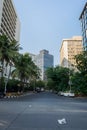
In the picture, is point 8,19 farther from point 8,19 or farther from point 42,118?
point 42,118

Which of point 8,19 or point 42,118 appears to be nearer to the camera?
point 42,118

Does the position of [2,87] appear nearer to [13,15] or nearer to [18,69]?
[18,69]

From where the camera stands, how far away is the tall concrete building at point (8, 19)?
94438 mm

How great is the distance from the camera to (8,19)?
→ 346 feet

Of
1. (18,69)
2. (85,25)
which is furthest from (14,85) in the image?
(85,25)

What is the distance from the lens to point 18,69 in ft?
226

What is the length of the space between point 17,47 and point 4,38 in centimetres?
500

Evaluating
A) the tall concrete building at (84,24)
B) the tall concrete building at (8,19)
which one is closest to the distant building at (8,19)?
the tall concrete building at (8,19)

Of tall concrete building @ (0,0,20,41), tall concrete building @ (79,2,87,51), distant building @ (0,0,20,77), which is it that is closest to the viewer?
tall concrete building @ (79,2,87,51)

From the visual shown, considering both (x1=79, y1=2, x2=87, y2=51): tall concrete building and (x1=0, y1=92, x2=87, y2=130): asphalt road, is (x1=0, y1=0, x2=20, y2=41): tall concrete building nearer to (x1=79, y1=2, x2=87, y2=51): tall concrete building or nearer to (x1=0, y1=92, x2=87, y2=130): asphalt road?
(x1=79, y1=2, x2=87, y2=51): tall concrete building

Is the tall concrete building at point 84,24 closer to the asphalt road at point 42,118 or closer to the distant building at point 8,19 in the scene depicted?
the distant building at point 8,19

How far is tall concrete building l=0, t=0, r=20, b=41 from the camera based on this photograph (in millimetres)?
94438

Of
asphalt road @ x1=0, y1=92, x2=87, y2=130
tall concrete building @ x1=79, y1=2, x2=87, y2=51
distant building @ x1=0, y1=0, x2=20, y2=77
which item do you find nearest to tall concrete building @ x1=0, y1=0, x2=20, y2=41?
distant building @ x1=0, y1=0, x2=20, y2=77

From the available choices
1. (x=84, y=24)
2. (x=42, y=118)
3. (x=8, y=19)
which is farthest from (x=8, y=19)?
(x=42, y=118)
